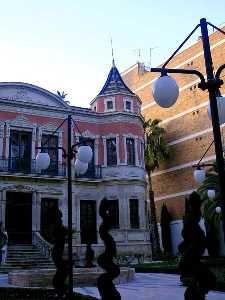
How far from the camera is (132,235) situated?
26.9 metres

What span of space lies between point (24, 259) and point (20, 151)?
7.25 m

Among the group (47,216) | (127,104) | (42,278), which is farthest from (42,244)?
(127,104)

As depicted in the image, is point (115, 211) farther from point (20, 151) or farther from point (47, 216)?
point (20, 151)

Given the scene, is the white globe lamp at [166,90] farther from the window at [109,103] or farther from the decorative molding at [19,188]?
the window at [109,103]

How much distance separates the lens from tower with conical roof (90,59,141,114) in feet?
96.5

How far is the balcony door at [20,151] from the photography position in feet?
83.9

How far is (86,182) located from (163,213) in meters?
13.4

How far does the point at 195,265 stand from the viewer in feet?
16.5

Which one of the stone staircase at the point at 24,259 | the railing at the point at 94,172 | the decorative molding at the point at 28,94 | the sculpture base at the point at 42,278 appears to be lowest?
the sculpture base at the point at 42,278

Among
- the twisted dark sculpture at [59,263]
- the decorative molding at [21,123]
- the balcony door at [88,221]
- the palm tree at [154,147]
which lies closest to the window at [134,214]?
the balcony door at [88,221]

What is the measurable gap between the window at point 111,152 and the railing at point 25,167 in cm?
356

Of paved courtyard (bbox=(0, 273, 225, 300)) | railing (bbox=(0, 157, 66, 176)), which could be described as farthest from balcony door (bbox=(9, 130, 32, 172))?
paved courtyard (bbox=(0, 273, 225, 300))

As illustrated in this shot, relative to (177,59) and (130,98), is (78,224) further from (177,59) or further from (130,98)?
(177,59)

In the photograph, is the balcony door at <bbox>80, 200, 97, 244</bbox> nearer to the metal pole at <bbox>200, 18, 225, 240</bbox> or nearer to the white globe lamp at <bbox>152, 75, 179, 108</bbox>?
the white globe lamp at <bbox>152, 75, 179, 108</bbox>
